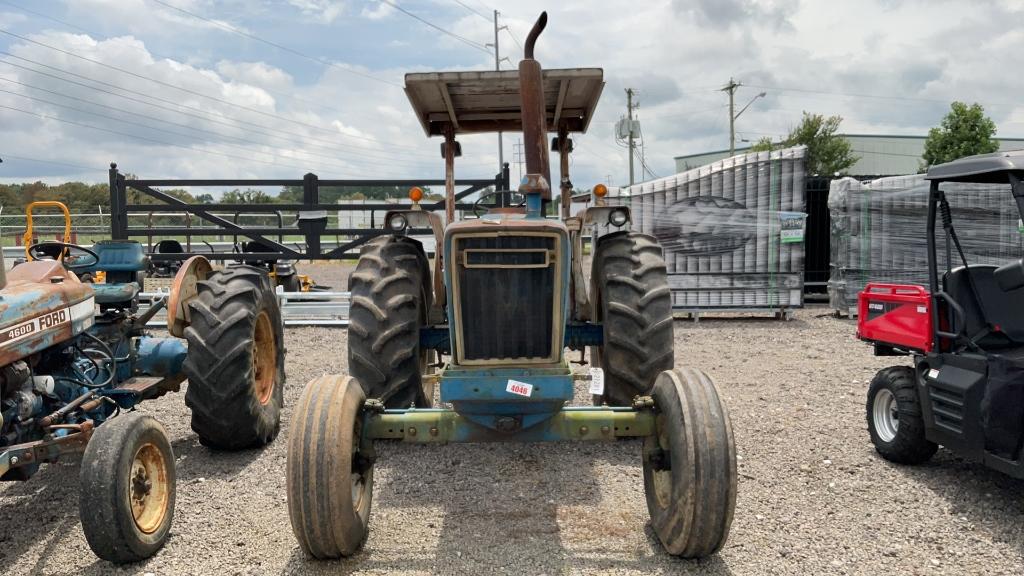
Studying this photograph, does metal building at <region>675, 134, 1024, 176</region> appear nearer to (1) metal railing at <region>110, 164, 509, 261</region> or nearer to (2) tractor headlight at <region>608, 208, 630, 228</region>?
(1) metal railing at <region>110, 164, 509, 261</region>

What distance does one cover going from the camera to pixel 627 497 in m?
4.25

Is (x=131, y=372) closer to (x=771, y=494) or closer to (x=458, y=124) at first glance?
(x=458, y=124)

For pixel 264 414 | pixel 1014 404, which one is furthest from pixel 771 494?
pixel 264 414

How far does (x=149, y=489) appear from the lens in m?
3.62

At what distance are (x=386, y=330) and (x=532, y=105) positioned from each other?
1.58 m

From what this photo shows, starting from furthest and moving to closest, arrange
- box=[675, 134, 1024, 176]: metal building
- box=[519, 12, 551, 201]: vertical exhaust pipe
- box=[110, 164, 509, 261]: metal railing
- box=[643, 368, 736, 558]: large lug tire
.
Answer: box=[675, 134, 1024, 176]: metal building < box=[110, 164, 509, 261]: metal railing < box=[519, 12, 551, 201]: vertical exhaust pipe < box=[643, 368, 736, 558]: large lug tire

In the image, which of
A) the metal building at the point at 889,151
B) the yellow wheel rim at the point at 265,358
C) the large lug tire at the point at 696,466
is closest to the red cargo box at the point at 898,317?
the large lug tire at the point at 696,466

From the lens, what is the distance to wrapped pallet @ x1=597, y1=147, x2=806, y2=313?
11.5m

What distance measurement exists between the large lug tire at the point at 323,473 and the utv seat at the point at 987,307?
370cm

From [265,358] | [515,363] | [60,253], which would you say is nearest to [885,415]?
[515,363]

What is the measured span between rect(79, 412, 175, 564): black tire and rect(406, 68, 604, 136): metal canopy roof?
294cm

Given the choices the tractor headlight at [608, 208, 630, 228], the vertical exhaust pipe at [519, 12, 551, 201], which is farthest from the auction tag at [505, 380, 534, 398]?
the tractor headlight at [608, 208, 630, 228]

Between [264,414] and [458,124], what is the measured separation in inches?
→ 110

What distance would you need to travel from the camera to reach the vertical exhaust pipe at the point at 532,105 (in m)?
4.34
